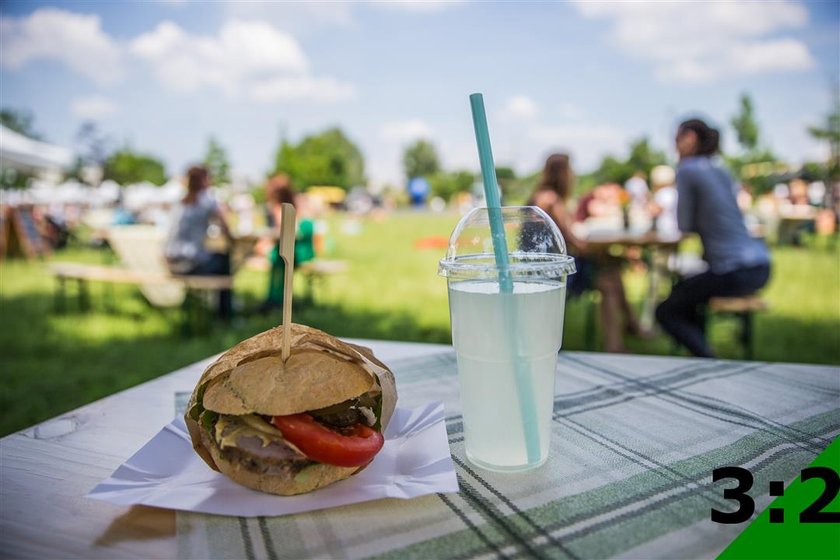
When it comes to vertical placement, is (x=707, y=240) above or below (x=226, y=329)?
above

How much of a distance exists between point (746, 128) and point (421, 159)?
60888mm

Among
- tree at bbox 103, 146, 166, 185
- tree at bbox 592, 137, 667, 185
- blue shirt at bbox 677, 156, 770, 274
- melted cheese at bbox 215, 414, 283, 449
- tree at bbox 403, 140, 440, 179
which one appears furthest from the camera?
tree at bbox 403, 140, 440, 179

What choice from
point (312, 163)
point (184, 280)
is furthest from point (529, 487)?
point (312, 163)

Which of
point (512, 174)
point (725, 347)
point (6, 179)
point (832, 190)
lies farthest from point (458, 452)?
point (512, 174)

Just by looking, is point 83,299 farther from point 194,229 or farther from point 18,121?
point 18,121

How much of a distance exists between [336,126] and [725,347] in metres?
77.9

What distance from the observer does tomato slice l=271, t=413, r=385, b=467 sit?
2.69ft

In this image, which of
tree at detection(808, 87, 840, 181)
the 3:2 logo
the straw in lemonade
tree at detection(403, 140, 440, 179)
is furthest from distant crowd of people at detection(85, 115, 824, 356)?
tree at detection(403, 140, 440, 179)

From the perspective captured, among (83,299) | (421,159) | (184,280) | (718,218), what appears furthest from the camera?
(421,159)

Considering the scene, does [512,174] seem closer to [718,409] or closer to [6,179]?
[6,179]

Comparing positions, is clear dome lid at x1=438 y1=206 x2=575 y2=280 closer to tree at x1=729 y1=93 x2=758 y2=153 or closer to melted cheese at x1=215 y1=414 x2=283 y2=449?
melted cheese at x1=215 y1=414 x2=283 y2=449

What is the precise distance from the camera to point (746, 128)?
21.5 meters

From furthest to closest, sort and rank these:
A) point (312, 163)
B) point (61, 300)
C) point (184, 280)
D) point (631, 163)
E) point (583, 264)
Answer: point (312, 163) → point (631, 163) → point (61, 300) → point (184, 280) → point (583, 264)

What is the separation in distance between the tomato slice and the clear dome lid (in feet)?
0.94
